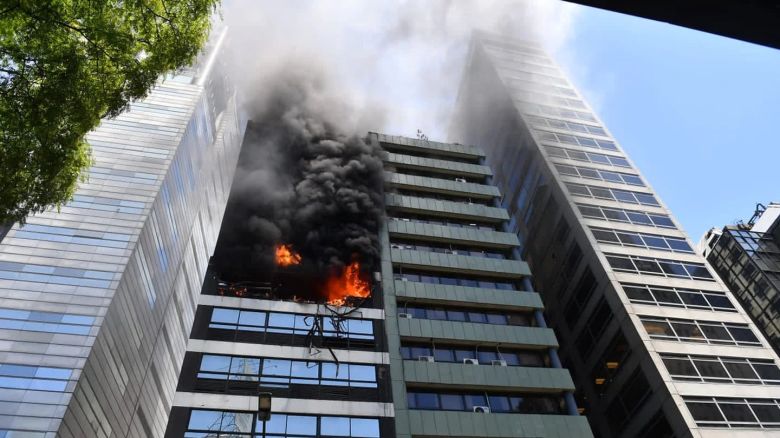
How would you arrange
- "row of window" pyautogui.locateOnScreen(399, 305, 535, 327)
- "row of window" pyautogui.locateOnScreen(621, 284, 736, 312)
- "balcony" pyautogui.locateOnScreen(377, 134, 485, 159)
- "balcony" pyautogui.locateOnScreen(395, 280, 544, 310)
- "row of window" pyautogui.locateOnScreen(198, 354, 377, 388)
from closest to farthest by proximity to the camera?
"row of window" pyautogui.locateOnScreen(198, 354, 377, 388), "row of window" pyautogui.locateOnScreen(399, 305, 535, 327), "balcony" pyautogui.locateOnScreen(395, 280, 544, 310), "row of window" pyautogui.locateOnScreen(621, 284, 736, 312), "balcony" pyautogui.locateOnScreen(377, 134, 485, 159)

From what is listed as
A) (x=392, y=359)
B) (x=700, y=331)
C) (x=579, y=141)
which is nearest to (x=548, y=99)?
(x=579, y=141)

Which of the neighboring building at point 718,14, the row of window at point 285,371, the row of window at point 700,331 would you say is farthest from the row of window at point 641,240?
the neighboring building at point 718,14

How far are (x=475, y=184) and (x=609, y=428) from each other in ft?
61.5

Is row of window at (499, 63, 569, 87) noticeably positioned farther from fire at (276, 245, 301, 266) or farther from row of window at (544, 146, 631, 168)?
fire at (276, 245, 301, 266)

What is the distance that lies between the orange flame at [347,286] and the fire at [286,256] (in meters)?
2.50

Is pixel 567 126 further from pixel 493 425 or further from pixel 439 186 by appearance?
pixel 493 425

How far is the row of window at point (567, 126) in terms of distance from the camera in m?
48.3

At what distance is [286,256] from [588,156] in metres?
27.4

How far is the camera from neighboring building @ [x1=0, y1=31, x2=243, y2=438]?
1129 inches

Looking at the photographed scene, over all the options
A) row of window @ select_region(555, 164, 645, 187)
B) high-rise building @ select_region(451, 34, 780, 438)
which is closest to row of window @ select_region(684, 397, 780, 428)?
high-rise building @ select_region(451, 34, 780, 438)

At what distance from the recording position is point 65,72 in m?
9.70

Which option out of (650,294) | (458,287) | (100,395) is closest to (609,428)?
(650,294)

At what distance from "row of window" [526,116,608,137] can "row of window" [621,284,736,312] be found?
60.9 ft

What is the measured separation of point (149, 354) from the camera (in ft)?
137
